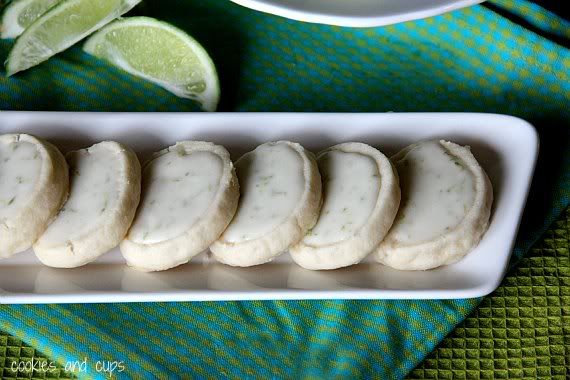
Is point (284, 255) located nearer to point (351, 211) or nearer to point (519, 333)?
point (351, 211)

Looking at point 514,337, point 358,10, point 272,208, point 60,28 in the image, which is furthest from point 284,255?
point 60,28

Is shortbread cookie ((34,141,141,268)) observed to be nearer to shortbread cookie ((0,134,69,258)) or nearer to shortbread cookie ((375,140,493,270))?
shortbread cookie ((0,134,69,258))

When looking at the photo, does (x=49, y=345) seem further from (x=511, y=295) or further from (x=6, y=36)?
(x=511, y=295)

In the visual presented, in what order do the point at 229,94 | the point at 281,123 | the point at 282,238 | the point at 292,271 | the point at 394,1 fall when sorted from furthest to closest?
the point at 229,94 → the point at 281,123 → the point at 292,271 → the point at 282,238 → the point at 394,1

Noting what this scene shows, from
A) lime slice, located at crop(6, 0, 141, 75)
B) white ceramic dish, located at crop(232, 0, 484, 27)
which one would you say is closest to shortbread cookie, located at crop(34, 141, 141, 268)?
lime slice, located at crop(6, 0, 141, 75)

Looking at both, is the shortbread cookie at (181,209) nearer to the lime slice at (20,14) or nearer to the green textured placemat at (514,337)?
the green textured placemat at (514,337)

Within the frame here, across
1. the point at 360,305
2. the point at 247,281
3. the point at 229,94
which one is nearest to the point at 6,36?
the point at 229,94
